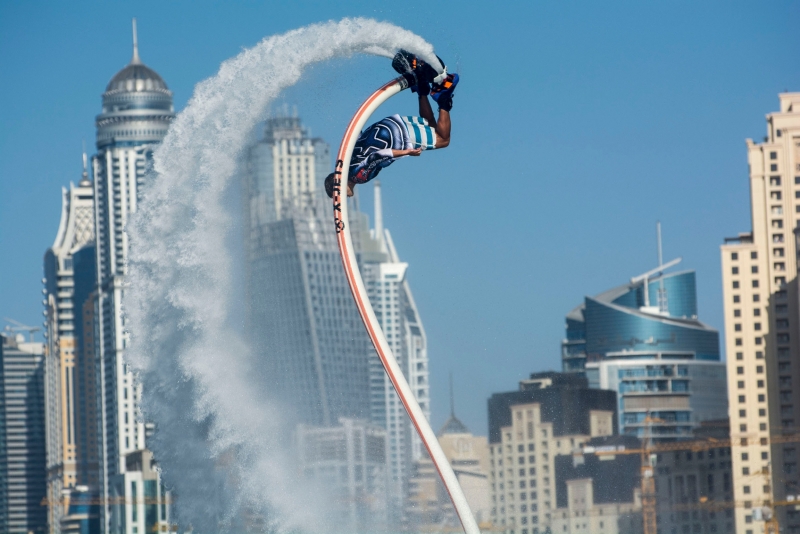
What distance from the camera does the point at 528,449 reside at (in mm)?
138375

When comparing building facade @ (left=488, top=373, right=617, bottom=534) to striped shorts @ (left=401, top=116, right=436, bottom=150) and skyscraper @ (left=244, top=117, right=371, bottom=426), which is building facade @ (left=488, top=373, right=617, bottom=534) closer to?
skyscraper @ (left=244, top=117, right=371, bottom=426)

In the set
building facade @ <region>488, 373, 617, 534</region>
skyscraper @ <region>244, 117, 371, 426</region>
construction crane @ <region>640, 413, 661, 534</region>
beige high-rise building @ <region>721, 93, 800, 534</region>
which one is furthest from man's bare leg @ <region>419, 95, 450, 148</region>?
construction crane @ <region>640, 413, 661, 534</region>

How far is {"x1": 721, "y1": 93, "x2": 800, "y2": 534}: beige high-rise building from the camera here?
111250 mm

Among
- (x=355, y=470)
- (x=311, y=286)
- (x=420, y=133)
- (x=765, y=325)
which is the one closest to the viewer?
(x=420, y=133)

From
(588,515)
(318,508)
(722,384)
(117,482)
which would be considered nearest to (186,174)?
(318,508)

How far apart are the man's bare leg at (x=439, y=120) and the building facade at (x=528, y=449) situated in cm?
11407

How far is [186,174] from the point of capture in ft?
116

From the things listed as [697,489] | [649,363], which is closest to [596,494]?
[697,489]

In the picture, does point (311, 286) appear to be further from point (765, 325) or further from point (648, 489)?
point (648, 489)

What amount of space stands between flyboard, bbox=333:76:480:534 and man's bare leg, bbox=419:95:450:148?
37cm

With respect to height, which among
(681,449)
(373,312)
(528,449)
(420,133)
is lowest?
(681,449)

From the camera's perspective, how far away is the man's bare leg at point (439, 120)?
22.1 meters

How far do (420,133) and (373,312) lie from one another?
277 cm

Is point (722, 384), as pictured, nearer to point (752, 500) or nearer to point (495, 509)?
point (495, 509)
